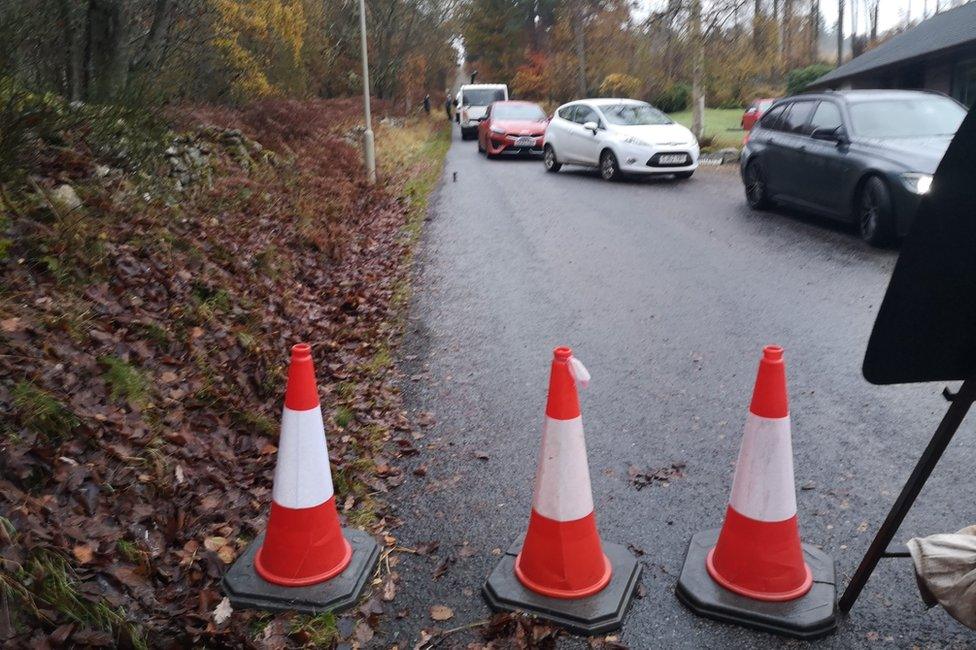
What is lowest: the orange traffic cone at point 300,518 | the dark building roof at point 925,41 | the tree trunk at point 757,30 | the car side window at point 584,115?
the orange traffic cone at point 300,518

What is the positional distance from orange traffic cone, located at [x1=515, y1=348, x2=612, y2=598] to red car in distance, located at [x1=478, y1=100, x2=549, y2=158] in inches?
820

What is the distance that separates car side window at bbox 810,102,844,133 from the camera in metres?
11.0

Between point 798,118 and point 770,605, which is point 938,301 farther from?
point 798,118

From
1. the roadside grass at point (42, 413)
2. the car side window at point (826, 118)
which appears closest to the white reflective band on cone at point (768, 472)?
the roadside grass at point (42, 413)

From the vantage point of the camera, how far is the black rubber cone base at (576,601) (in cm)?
326

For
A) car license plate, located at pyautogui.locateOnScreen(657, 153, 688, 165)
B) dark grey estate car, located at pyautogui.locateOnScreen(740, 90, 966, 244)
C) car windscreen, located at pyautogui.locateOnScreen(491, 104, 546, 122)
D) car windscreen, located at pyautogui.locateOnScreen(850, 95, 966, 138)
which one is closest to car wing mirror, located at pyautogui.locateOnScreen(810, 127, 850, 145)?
dark grey estate car, located at pyautogui.locateOnScreen(740, 90, 966, 244)

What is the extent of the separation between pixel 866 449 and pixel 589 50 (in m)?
48.2

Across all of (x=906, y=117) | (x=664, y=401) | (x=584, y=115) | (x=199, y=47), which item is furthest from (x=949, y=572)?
(x=199, y=47)

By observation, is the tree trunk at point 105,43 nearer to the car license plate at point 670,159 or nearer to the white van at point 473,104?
the car license plate at point 670,159

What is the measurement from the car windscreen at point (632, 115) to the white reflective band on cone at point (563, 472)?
15204mm

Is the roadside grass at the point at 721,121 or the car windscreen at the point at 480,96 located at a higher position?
the car windscreen at the point at 480,96

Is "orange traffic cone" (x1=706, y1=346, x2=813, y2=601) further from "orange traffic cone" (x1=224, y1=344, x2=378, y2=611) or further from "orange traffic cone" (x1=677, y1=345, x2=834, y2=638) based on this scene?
"orange traffic cone" (x1=224, y1=344, x2=378, y2=611)

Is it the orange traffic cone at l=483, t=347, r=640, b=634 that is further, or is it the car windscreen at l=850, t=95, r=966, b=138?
the car windscreen at l=850, t=95, r=966, b=138

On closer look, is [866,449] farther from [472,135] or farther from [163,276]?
[472,135]
